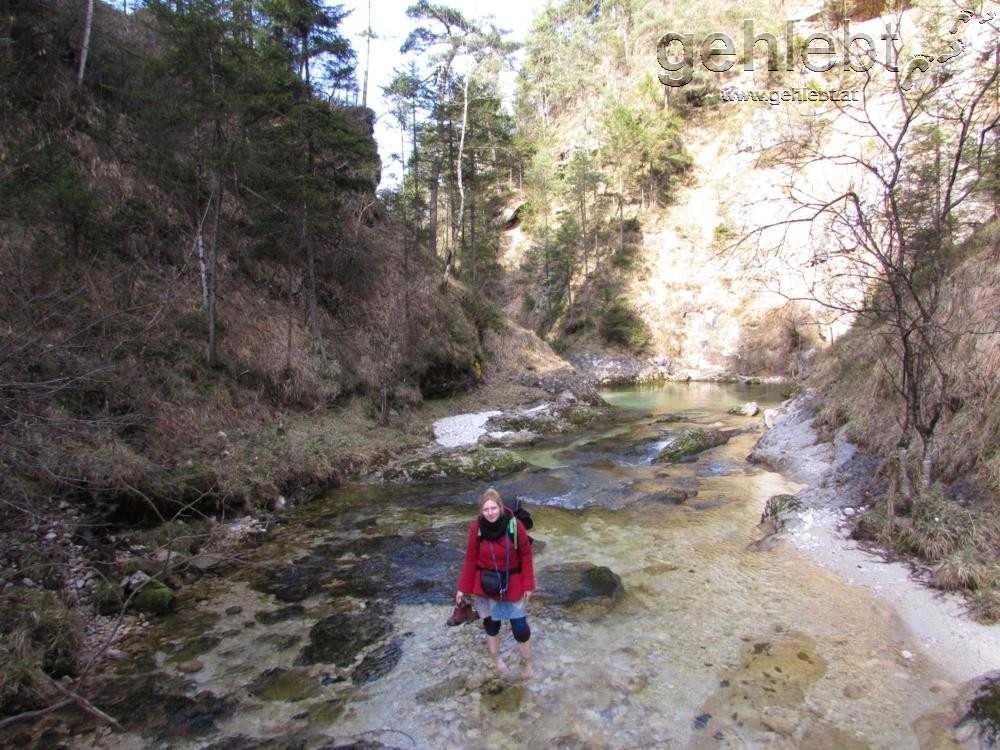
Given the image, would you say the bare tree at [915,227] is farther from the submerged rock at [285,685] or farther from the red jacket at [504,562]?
the submerged rock at [285,685]

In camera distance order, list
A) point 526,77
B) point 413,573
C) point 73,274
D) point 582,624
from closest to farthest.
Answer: point 582,624
point 413,573
point 73,274
point 526,77

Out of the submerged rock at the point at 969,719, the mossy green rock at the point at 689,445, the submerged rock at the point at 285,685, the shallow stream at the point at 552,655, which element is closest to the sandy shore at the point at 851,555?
the shallow stream at the point at 552,655

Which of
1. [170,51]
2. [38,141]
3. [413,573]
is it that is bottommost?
[413,573]

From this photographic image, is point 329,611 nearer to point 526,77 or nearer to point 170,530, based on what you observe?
point 170,530

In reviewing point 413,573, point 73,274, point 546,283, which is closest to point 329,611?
point 413,573

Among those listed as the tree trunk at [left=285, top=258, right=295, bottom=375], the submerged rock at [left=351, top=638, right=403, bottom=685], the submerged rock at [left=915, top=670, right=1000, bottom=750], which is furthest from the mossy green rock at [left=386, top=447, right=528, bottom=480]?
the submerged rock at [left=915, top=670, right=1000, bottom=750]

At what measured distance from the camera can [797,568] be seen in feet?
21.2

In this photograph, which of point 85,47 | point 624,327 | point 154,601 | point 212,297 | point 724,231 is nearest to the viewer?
point 154,601

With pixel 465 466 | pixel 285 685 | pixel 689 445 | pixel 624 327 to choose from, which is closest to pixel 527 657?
pixel 285 685

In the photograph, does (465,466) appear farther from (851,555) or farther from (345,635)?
(851,555)

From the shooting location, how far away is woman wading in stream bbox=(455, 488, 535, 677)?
4500 millimetres

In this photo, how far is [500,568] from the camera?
178 inches

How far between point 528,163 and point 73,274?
139 ft

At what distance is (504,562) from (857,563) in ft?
15.0
